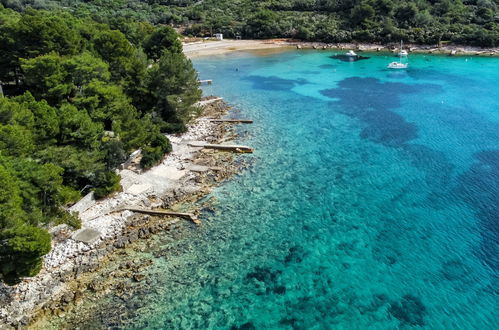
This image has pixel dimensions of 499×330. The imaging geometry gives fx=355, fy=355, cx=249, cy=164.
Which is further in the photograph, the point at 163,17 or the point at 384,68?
the point at 163,17

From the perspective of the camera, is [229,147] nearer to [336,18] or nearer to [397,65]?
[397,65]

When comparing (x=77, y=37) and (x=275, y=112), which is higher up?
(x=77, y=37)

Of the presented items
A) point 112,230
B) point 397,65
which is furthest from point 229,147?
point 397,65

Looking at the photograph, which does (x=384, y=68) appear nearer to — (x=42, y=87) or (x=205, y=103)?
(x=205, y=103)

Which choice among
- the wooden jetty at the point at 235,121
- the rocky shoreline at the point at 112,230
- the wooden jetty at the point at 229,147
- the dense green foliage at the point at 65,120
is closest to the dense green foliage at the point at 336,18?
the dense green foliage at the point at 65,120

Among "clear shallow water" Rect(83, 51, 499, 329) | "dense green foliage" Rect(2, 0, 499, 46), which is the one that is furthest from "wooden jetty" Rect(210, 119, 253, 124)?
"dense green foliage" Rect(2, 0, 499, 46)

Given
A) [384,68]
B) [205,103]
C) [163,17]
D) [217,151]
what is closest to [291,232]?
[217,151]

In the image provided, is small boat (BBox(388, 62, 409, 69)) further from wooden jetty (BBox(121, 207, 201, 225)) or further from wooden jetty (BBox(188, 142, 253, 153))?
wooden jetty (BBox(121, 207, 201, 225))
